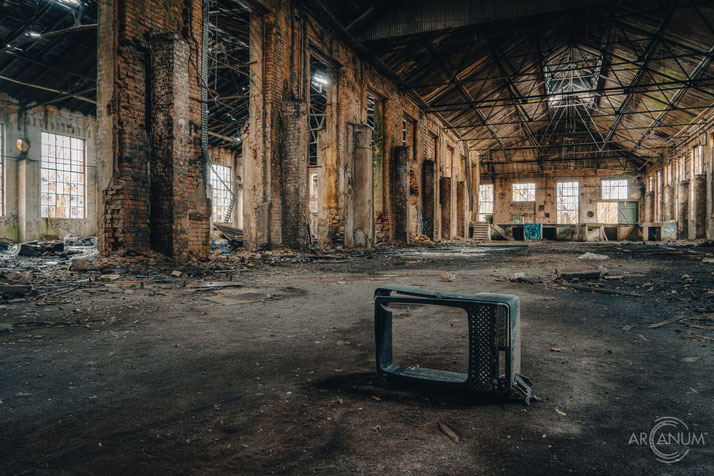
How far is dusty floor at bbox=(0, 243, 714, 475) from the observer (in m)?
1.42

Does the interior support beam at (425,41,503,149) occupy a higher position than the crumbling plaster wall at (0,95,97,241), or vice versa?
the interior support beam at (425,41,503,149)

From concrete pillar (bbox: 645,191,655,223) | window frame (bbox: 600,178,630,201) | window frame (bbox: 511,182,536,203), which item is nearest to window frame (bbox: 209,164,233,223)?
window frame (bbox: 511,182,536,203)

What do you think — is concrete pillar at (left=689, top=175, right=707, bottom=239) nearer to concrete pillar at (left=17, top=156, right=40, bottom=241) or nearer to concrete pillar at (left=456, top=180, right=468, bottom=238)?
concrete pillar at (left=456, top=180, right=468, bottom=238)

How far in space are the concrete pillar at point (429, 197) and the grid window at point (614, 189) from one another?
67.8 feet

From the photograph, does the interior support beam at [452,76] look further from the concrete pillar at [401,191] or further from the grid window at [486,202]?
the grid window at [486,202]

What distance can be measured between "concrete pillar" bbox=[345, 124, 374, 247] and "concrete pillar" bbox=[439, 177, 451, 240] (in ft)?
30.7

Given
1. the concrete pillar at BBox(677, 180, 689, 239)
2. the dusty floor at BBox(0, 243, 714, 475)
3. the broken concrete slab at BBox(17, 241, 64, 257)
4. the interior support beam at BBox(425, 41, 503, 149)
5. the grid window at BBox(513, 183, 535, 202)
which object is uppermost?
the interior support beam at BBox(425, 41, 503, 149)

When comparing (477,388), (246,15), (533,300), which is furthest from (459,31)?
(477,388)

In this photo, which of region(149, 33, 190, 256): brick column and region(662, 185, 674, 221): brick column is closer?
region(149, 33, 190, 256): brick column

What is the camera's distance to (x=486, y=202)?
121ft

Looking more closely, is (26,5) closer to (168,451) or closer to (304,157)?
(304,157)

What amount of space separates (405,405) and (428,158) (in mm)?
20549

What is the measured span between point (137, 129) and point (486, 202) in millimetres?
33222

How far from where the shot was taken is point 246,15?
11773mm
